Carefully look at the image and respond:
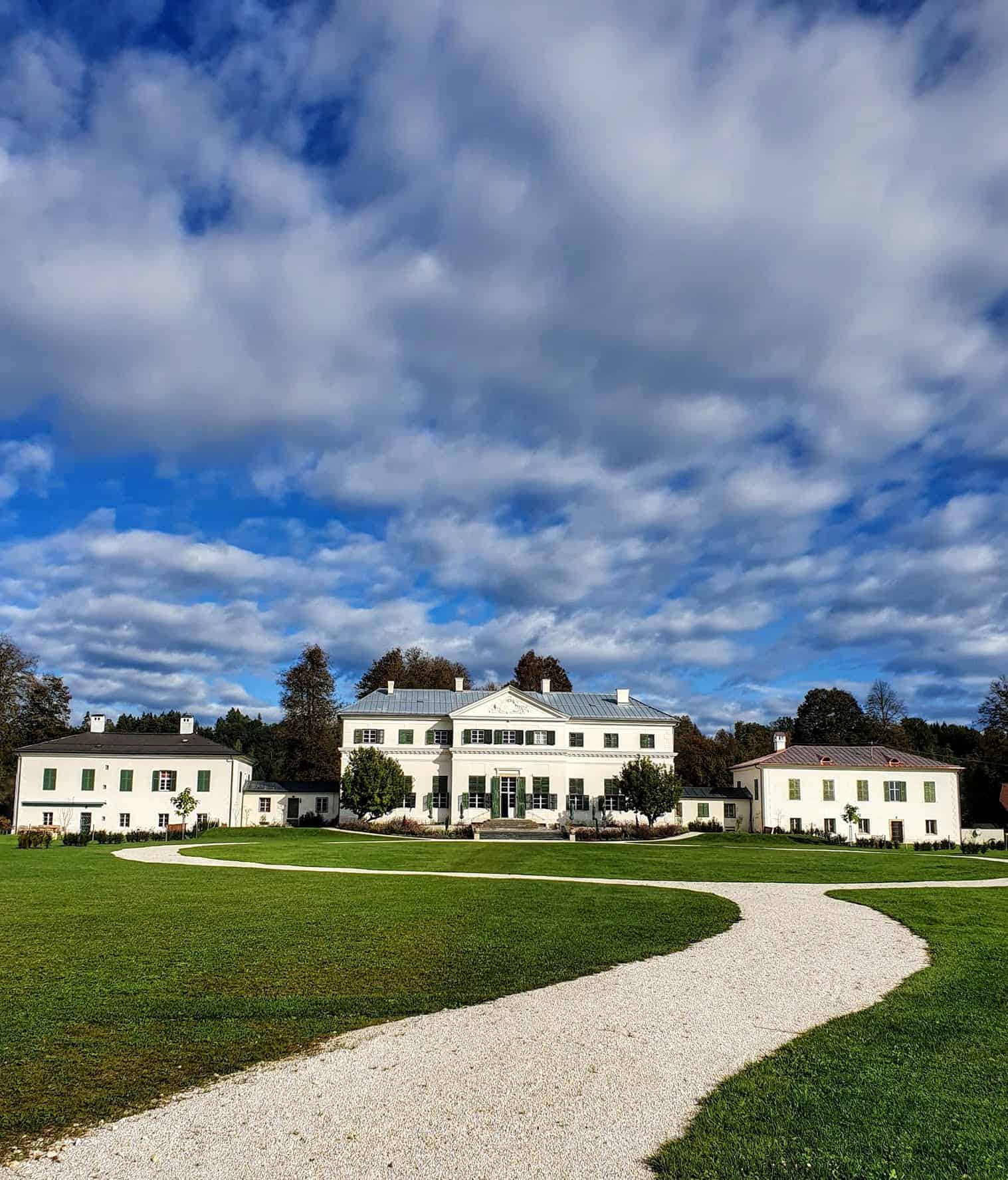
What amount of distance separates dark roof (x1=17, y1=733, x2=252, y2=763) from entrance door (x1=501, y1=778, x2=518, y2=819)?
48.7ft

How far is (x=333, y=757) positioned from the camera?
6153 centimetres

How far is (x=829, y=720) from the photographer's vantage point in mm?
80375

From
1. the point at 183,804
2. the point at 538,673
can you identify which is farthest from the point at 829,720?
the point at 183,804

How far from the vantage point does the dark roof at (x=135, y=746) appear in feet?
155

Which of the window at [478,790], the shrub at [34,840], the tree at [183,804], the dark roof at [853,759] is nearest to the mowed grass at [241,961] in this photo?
the shrub at [34,840]

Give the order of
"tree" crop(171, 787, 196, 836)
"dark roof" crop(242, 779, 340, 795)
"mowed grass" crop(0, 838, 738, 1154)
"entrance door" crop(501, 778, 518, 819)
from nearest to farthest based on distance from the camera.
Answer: "mowed grass" crop(0, 838, 738, 1154)
"tree" crop(171, 787, 196, 836)
"entrance door" crop(501, 778, 518, 819)
"dark roof" crop(242, 779, 340, 795)

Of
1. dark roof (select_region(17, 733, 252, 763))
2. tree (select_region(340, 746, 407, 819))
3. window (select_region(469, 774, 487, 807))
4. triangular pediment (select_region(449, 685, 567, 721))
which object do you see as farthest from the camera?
triangular pediment (select_region(449, 685, 567, 721))

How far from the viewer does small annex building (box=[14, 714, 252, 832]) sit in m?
46.5

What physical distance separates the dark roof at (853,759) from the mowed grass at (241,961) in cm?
3475

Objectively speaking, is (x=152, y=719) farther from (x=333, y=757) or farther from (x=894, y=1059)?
(x=894, y=1059)

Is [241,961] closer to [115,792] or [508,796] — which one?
[508,796]

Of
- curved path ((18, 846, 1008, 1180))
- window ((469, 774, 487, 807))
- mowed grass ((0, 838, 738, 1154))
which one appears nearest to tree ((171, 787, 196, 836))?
window ((469, 774, 487, 807))

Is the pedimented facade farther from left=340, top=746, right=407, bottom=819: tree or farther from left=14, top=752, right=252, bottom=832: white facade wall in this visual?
left=14, top=752, right=252, bottom=832: white facade wall

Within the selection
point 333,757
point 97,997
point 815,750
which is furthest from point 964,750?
point 97,997
